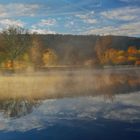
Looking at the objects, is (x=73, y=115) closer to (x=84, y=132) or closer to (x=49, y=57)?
(x=84, y=132)

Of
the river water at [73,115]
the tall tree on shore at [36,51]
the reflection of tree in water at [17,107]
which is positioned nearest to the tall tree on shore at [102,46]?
the tall tree on shore at [36,51]

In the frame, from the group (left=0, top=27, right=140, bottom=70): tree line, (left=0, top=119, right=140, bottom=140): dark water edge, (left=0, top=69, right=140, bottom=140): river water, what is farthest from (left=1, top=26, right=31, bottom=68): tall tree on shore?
(left=0, top=119, right=140, bottom=140): dark water edge

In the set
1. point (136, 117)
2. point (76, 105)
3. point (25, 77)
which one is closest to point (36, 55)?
point (25, 77)

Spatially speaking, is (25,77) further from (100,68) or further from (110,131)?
(110,131)

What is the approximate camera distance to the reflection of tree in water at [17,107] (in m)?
6.50

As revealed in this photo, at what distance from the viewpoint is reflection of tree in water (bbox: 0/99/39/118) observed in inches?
256

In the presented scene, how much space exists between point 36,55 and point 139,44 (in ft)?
13.4

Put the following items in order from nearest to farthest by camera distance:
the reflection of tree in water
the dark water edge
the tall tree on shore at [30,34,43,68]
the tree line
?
the dark water edge, the reflection of tree in water, the tree line, the tall tree on shore at [30,34,43,68]

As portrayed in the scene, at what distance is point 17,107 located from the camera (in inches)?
277

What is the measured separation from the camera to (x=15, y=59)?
14234 mm

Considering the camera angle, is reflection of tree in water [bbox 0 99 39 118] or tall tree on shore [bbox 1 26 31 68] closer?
reflection of tree in water [bbox 0 99 39 118]

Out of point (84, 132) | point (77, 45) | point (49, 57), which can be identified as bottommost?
point (84, 132)

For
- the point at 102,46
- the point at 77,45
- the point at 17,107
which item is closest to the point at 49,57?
the point at 102,46

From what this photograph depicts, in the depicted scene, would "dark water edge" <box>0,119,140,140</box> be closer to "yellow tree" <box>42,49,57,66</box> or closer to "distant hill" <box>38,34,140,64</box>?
"distant hill" <box>38,34,140,64</box>
